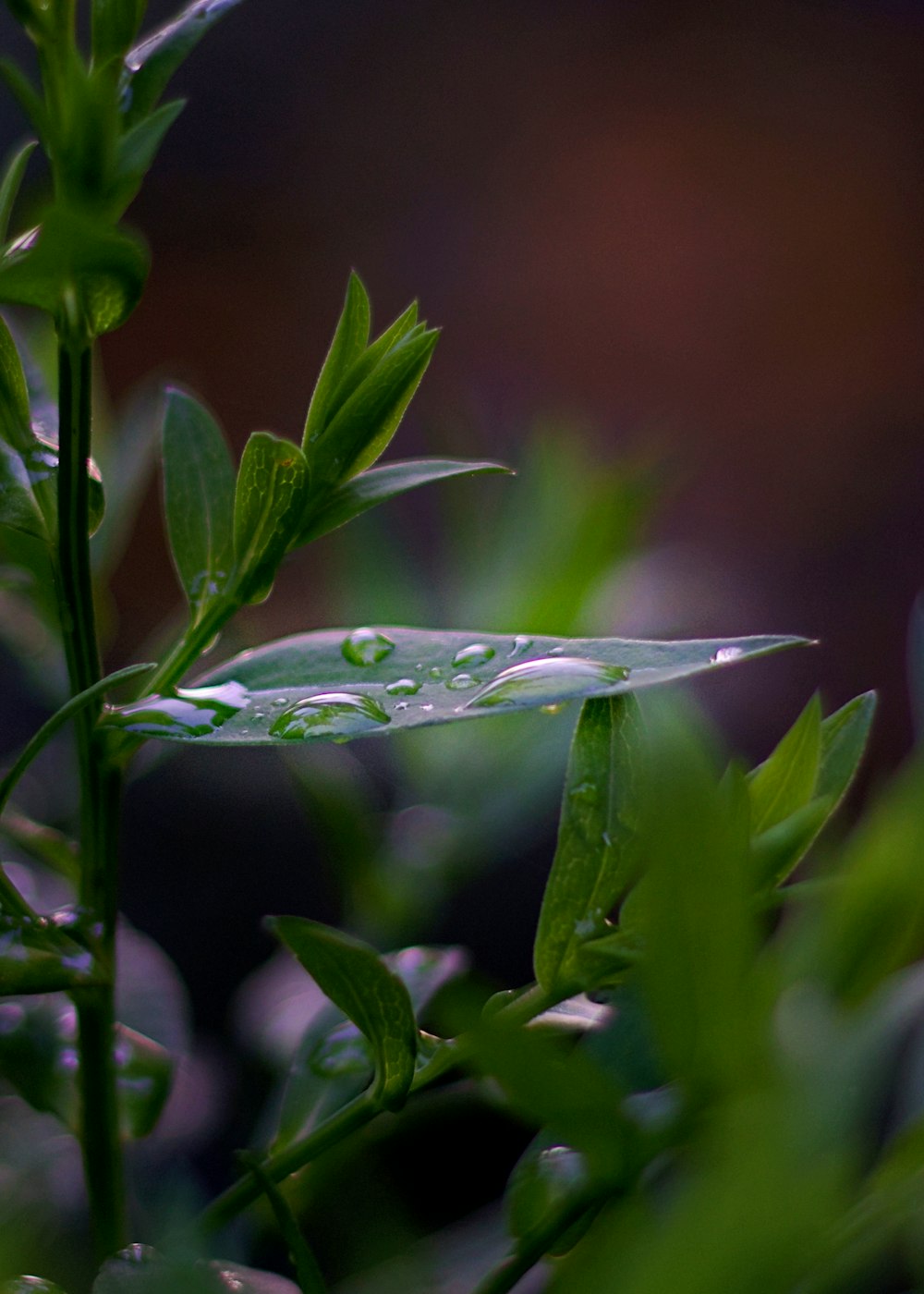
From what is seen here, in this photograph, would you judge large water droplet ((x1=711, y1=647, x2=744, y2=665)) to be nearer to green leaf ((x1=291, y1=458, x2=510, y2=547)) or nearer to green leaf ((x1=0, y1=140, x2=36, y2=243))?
green leaf ((x1=291, y1=458, x2=510, y2=547))

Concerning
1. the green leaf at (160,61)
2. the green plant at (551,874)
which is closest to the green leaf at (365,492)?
the green plant at (551,874)

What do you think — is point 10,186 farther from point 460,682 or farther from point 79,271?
point 460,682

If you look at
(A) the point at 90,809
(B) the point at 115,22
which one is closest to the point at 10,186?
(B) the point at 115,22

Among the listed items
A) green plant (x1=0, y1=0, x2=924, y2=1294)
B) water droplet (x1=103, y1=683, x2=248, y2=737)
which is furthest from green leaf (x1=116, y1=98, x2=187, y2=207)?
water droplet (x1=103, y1=683, x2=248, y2=737)

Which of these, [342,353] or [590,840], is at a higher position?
[342,353]

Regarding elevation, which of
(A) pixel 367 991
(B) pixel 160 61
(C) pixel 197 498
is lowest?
(A) pixel 367 991

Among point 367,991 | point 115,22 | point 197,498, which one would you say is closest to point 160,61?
point 115,22

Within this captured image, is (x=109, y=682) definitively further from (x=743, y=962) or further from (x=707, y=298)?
(x=707, y=298)
